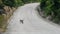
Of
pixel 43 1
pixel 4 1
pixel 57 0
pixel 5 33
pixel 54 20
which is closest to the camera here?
pixel 5 33

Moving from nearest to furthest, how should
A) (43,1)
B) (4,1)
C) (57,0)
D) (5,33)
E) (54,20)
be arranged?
(5,33)
(54,20)
(57,0)
(43,1)
(4,1)

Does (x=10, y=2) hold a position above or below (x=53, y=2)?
below

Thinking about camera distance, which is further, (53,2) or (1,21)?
(53,2)

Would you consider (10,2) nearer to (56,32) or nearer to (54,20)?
(54,20)

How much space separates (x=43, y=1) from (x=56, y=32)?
69.8 feet

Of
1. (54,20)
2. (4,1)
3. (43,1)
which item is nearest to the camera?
(54,20)

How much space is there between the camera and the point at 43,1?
133ft

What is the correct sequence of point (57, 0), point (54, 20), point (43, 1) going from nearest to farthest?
1. point (54, 20)
2. point (57, 0)
3. point (43, 1)

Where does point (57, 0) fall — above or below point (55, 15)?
above

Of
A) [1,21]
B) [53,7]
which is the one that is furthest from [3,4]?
[1,21]

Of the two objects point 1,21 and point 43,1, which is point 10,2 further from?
point 1,21

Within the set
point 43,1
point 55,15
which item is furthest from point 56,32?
point 43,1

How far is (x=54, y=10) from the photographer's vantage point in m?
30.2

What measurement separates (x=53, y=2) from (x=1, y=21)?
11618mm
